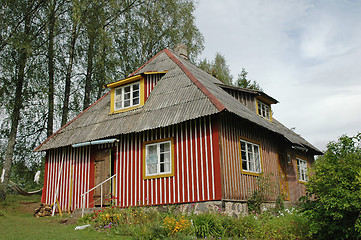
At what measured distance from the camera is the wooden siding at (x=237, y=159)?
11055mm

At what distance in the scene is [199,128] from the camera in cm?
1158

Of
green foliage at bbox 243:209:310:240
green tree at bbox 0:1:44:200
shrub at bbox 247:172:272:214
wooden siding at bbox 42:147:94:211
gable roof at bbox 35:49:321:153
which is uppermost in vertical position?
green tree at bbox 0:1:44:200

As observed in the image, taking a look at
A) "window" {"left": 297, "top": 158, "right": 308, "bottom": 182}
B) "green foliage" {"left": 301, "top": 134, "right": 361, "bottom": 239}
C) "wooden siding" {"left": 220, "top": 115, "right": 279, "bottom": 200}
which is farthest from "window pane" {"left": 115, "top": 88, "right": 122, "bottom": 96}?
"window" {"left": 297, "top": 158, "right": 308, "bottom": 182}

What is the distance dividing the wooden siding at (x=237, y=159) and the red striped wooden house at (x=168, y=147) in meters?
0.03

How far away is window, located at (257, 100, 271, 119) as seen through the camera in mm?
16000

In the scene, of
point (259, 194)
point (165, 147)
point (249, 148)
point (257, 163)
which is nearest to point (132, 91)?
point (165, 147)

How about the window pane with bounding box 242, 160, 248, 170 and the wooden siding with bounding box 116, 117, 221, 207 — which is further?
the window pane with bounding box 242, 160, 248, 170

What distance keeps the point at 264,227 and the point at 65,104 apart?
16492mm

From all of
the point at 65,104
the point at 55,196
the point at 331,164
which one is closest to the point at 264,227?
the point at 331,164

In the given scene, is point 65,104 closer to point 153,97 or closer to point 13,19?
point 13,19

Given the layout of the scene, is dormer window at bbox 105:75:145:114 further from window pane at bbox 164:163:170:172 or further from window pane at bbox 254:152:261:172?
window pane at bbox 254:152:261:172

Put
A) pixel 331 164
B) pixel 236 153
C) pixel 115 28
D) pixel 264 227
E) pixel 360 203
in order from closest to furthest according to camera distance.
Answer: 1. pixel 360 203
2. pixel 331 164
3. pixel 264 227
4. pixel 236 153
5. pixel 115 28

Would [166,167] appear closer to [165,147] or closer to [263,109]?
[165,147]

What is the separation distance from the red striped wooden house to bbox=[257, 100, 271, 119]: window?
0.7 inches
